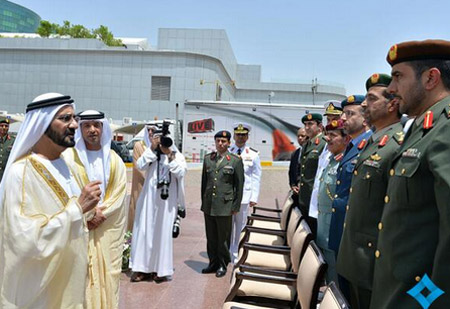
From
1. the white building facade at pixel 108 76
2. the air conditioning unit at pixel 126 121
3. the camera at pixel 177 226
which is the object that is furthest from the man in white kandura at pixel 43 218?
the white building facade at pixel 108 76

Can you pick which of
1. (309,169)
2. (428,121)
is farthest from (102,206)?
(309,169)

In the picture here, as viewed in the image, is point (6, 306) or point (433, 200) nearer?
point (433, 200)

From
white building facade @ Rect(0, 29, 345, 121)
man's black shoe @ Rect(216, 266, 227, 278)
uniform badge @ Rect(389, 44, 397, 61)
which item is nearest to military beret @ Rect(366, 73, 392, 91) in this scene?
uniform badge @ Rect(389, 44, 397, 61)

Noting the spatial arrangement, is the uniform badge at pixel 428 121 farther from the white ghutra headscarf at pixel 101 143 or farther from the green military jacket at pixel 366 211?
the white ghutra headscarf at pixel 101 143

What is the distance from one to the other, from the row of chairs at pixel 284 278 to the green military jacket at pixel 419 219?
0.81ft

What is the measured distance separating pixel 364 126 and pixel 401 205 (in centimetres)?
183

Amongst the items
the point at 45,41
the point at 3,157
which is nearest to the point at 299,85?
the point at 45,41

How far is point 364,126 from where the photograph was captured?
10.7ft

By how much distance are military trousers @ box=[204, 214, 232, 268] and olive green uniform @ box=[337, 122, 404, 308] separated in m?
2.48

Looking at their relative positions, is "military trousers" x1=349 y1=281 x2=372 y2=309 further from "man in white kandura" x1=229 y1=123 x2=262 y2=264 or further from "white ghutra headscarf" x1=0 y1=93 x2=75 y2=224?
"man in white kandura" x1=229 y1=123 x2=262 y2=264

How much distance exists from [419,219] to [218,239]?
3.43 m

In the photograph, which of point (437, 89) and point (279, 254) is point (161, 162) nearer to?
point (279, 254)

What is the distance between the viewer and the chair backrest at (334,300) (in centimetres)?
A: 163

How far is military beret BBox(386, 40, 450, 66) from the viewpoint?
1.62 m
